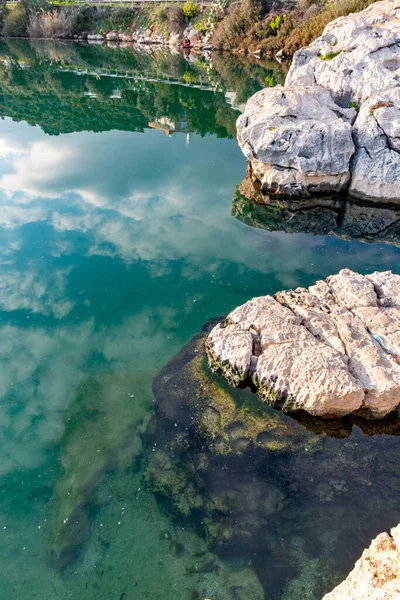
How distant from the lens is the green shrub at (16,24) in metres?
58.2

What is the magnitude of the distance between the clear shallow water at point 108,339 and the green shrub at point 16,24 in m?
53.8

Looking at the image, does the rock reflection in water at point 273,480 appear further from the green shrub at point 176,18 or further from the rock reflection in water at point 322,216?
the green shrub at point 176,18

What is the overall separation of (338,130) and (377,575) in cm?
1381

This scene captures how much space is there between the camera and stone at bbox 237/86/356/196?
14.3 m

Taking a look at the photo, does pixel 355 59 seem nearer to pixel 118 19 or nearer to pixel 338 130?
pixel 338 130

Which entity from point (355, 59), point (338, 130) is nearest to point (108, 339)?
point (338, 130)

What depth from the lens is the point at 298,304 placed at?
9.22 m

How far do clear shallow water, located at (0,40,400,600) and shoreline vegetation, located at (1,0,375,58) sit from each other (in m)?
26.8

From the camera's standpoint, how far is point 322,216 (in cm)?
1469

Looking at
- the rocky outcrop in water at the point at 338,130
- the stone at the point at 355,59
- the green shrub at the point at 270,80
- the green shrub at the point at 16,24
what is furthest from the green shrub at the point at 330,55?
the green shrub at the point at 16,24

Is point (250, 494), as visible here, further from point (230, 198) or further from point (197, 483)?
point (230, 198)

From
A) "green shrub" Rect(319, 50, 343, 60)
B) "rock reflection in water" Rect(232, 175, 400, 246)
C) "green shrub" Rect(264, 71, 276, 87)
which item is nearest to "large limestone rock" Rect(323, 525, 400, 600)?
"rock reflection in water" Rect(232, 175, 400, 246)

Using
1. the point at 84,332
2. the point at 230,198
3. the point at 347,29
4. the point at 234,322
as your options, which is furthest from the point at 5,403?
the point at 347,29

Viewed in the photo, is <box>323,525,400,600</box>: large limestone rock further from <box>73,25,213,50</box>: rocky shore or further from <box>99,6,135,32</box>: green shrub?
<box>99,6,135,32</box>: green shrub
